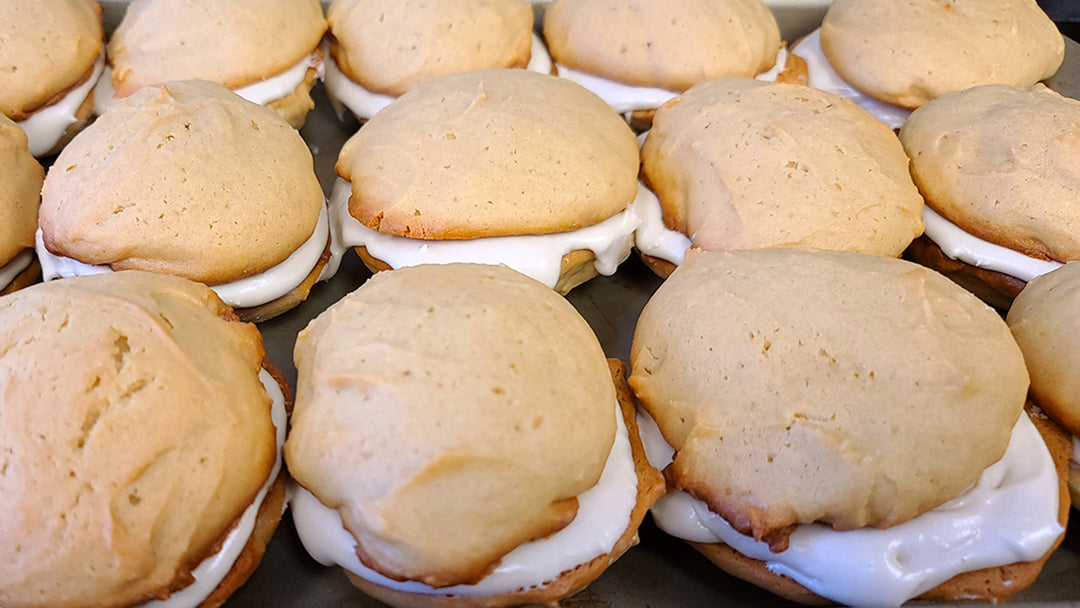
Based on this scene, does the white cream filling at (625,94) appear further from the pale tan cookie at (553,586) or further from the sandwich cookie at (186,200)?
the pale tan cookie at (553,586)

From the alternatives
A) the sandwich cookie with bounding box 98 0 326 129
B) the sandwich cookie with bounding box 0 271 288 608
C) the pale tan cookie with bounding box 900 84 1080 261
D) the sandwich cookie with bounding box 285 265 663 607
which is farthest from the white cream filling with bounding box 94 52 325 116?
the pale tan cookie with bounding box 900 84 1080 261

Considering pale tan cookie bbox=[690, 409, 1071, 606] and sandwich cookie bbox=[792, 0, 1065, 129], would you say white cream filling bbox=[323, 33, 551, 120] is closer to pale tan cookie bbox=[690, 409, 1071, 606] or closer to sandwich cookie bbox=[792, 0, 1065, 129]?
sandwich cookie bbox=[792, 0, 1065, 129]

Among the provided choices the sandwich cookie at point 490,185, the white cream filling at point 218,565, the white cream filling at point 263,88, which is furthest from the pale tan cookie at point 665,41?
the white cream filling at point 218,565

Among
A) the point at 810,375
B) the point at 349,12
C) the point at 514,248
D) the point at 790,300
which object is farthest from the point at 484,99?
the point at 810,375

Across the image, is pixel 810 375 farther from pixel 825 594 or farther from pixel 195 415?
pixel 195 415

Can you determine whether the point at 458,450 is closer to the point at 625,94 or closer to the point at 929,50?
the point at 625,94


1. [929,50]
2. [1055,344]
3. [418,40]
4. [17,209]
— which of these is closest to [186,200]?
[17,209]
